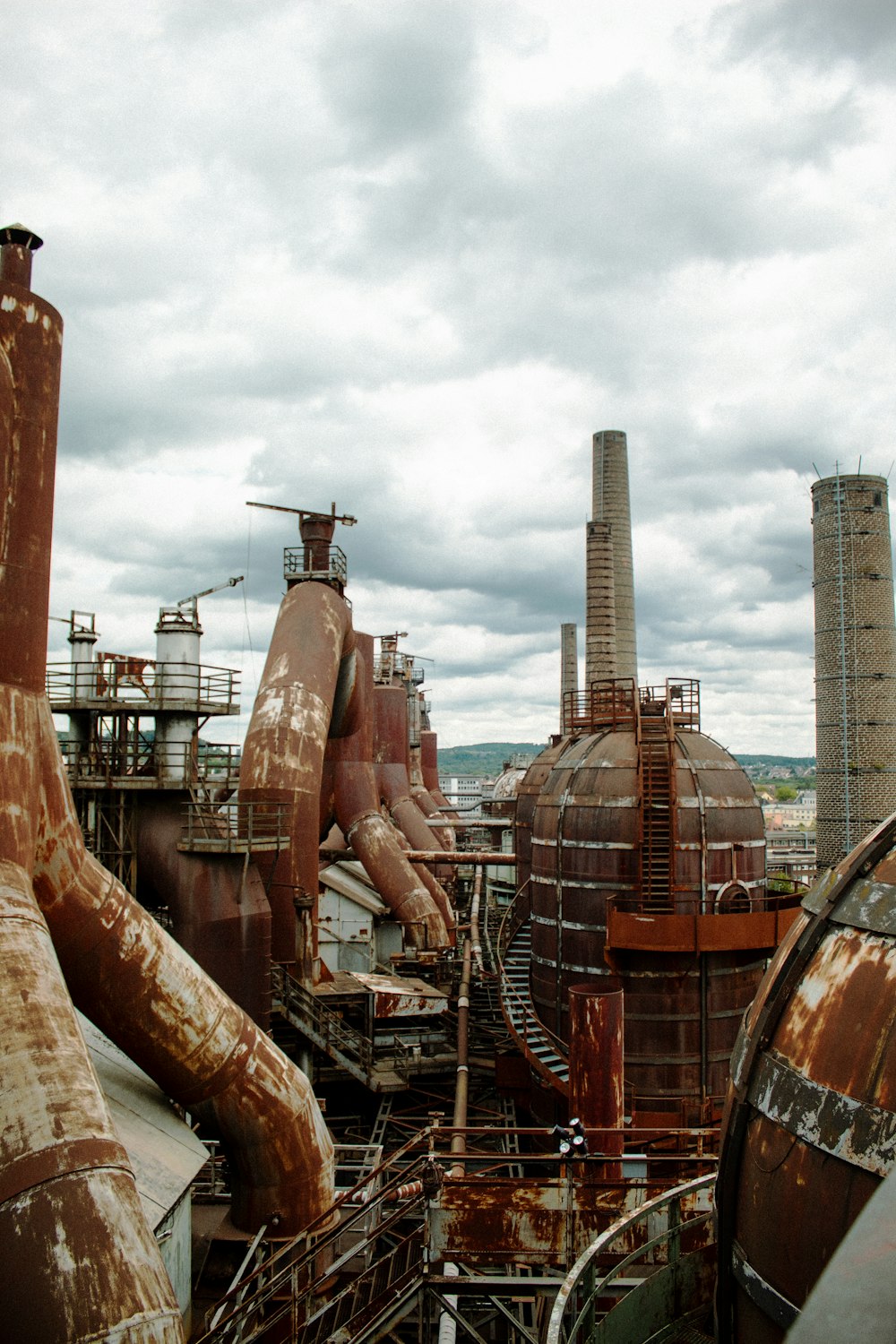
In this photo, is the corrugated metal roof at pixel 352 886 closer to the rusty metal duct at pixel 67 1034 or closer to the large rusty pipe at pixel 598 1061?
the rusty metal duct at pixel 67 1034

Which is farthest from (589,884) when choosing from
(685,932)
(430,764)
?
(430,764)

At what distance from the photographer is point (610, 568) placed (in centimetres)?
3797

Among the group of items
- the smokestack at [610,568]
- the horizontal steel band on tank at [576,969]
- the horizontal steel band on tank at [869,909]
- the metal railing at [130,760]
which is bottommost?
the horizontal steel band on tank at [576,969]

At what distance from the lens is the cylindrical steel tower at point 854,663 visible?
36281 millimetres

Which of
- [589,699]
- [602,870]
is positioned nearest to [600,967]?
[602,870]

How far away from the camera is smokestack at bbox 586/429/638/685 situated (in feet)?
123

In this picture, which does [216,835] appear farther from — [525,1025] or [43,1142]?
[43,1142]

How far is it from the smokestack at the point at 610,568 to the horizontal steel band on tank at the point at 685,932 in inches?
828

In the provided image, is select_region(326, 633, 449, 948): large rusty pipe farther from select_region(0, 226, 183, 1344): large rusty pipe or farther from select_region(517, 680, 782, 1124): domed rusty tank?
select_region(0, 226, 183, 1344): large rusty pipe

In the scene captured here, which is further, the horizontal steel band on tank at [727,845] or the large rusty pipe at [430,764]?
the large rusty pipe at [430,764]

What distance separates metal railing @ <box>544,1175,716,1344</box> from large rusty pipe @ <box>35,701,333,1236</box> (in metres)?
4.40

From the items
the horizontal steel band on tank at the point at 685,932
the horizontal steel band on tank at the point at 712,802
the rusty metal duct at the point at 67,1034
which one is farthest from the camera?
the horizontal steel band on tank at the point at 712,802

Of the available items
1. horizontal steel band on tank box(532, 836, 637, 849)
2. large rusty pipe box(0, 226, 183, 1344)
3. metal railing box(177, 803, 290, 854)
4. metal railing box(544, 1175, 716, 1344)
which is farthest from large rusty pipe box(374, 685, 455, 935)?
metal railing box(544, 1175, 716, 1344)

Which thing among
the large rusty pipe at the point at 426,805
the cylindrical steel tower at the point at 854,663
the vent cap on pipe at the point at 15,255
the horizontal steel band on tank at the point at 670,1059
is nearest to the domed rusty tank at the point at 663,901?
the horizontal steel band on tank at the point at 670,1059
